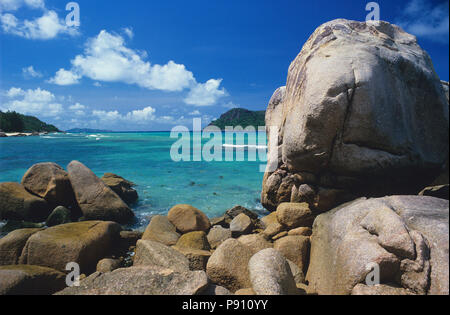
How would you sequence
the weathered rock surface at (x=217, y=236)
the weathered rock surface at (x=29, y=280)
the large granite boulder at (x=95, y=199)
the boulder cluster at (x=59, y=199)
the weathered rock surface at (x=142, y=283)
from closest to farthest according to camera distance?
the weathered rock surface at (x=142, y=283) < the weathered rock surface at (x=29, y=280) < the weathered rock surface at (x=217, y=236) < the boulder cluster at (x=59, y=199) < the large granite boulder at (x=95, y=199)

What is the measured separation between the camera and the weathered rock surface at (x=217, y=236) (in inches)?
239

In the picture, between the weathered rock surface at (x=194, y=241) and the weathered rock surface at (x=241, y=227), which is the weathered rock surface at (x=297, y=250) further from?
the weathered rock surface at (x=194, y=241)

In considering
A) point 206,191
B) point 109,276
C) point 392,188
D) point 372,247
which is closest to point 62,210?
point 109,276

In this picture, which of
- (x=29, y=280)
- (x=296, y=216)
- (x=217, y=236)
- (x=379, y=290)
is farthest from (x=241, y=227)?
(x=29, y=280)

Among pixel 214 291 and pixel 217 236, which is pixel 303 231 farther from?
pixel 214 291

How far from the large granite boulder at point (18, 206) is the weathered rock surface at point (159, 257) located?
568cm

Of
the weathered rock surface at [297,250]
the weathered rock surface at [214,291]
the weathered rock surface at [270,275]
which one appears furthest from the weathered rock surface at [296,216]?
the weathered rock surface at [214,291]

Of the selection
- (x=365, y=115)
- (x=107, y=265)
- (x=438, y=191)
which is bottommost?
(x=107, y=265)

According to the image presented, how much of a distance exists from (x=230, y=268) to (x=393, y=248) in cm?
235

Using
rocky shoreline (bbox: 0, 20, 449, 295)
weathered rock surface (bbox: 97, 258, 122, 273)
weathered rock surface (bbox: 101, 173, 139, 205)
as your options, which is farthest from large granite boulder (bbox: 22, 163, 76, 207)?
weathered rock surface (bbox: 97, 258, 122, 273)

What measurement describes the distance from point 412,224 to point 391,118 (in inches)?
71.5

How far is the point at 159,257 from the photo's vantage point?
3957 millimetres
